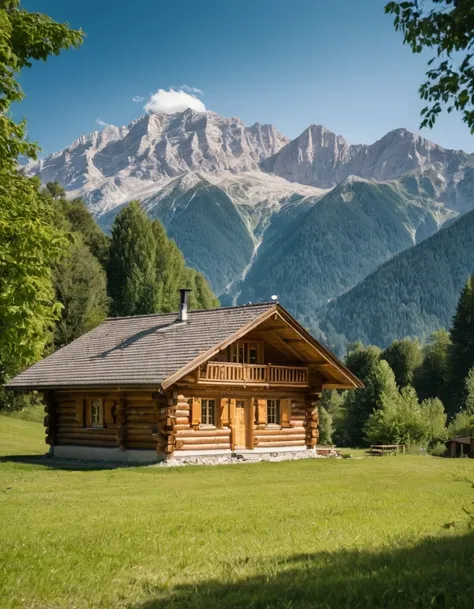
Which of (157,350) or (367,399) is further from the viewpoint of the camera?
(367,399)

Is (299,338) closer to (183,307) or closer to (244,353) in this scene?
(244,353)

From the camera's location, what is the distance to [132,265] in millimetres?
65062

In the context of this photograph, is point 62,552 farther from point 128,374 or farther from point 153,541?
point 128,374

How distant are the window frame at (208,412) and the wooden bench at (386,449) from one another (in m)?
11.9

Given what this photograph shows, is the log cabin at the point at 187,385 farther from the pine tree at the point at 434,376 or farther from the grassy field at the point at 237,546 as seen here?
the pine tree at the point at 434,376

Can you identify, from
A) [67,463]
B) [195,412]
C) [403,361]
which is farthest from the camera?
[403,361]

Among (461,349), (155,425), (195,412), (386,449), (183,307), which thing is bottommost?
(386,449)

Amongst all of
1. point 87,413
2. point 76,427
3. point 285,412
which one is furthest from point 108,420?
point 285,412

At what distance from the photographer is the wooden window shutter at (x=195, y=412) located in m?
28.4

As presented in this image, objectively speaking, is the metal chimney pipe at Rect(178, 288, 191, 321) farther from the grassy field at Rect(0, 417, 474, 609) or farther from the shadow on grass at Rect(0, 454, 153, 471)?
the grassy field at Rect(0, 417, 474, 609)

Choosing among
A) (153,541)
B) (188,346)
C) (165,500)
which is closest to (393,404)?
(188,346)

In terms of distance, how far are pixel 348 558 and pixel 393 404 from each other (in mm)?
41540

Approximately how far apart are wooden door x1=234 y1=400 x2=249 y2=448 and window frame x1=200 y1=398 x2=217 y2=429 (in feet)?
3.92

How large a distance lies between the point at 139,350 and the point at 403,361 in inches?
2304
